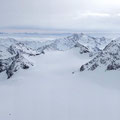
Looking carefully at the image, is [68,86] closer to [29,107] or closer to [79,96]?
[79,96]

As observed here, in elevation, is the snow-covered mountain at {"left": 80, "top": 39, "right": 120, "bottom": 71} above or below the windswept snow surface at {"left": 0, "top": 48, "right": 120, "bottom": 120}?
above

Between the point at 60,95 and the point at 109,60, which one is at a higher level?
the point at 109,60

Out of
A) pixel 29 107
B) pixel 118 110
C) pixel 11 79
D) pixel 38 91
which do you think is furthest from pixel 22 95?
pixel 118 110

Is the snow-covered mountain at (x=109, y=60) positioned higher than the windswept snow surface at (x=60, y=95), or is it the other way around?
the snow-covered mountain at (x=109, y=60)

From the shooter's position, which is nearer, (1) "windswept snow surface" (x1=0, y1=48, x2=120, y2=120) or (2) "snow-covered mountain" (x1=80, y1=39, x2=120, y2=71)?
(1) "windswept snow surface" (x1=0, y1=48, x2=120, y2=120)

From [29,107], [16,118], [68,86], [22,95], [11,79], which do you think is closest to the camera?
[16,118]

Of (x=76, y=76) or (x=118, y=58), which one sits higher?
(x=118, y=58)

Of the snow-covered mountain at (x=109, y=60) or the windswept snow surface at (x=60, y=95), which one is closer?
the windswept snow surface at (x=60, y=95)

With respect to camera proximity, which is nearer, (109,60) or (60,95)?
(60,95)
